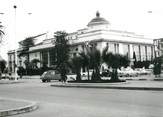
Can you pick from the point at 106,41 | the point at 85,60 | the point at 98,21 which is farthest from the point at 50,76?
the point at 98,21

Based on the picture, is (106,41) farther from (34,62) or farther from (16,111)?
(16,111)

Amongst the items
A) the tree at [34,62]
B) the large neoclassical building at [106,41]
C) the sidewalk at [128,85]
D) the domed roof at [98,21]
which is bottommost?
the sidewalk at [128,85]

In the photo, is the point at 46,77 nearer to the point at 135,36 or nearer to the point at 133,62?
the point at 133,62

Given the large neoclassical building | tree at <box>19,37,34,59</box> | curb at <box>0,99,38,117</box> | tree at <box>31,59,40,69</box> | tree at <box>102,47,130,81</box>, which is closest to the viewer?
curb at <box>0,99,38,117</box>

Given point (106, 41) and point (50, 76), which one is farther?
point (106, 41)

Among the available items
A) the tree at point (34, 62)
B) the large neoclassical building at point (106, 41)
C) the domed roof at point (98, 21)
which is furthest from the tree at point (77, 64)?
the tree at point (34, 62)

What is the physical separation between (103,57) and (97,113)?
23.3 meters

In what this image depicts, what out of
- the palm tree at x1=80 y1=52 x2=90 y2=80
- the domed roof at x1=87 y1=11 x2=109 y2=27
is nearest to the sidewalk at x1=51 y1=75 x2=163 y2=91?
the palm tree at x1=80 y1=52 x2=90 y2=80

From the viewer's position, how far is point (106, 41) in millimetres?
83812

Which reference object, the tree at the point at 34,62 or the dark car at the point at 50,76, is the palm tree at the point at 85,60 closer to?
the dark car at the point at 50,76

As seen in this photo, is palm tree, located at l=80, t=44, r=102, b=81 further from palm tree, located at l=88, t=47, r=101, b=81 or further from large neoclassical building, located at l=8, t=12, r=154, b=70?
large neoclassical building, located at l=8, t=12, r=154, b=70

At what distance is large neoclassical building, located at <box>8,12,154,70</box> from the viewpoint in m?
83.9

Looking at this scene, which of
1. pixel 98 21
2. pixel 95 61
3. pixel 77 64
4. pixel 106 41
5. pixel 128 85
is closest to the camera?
pixel 128 85

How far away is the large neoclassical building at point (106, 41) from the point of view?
3302 inches
